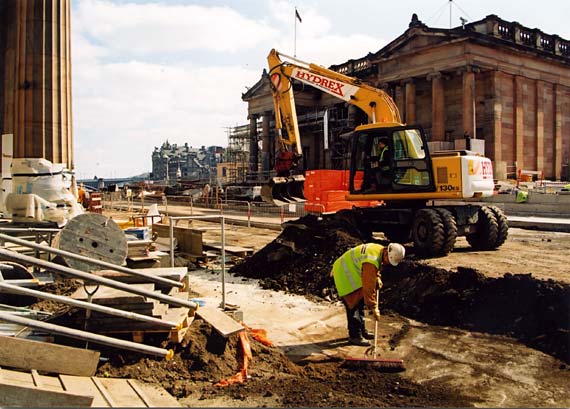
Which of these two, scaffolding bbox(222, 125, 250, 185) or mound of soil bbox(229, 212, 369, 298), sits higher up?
scaffolding bbox(222, 125, 250, 185)

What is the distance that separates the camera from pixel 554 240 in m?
14.0

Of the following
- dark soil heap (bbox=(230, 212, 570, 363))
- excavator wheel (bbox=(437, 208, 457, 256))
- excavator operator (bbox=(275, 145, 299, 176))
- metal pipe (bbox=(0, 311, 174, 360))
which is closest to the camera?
metal pipe (bbox=(0, 311, 174, 360))

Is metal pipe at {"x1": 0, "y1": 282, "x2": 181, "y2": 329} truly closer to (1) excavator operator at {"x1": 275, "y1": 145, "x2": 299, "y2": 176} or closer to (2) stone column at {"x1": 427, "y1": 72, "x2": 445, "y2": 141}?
(1) excavator operator at {"x1": 275, "y1": 145, "x2": 299, "y2": 176}

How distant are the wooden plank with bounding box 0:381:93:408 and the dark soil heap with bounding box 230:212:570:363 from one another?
17.7ft

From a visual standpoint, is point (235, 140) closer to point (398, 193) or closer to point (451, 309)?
point (398, 193)

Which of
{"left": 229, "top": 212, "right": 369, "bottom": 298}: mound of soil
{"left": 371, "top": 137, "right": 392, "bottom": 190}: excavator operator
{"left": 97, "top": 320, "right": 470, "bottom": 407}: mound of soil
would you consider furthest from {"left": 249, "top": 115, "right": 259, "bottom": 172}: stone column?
{"left": 97, "top": 320, "right": 470, "bottom": 407}: mound of soil

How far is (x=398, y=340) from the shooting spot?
6961 millimetres

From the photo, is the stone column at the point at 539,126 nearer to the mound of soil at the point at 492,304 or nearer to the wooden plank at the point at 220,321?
the mound of soil at the point at 492,304

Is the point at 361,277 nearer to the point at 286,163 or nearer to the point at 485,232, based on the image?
the point at 485,232

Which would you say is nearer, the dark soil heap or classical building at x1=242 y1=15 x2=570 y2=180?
the dark soil heap

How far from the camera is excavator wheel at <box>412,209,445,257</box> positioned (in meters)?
10.5

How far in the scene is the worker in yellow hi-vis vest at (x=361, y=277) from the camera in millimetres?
6324

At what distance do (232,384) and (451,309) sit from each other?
4189 millimetres

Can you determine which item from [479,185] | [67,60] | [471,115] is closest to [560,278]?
[479,185]
